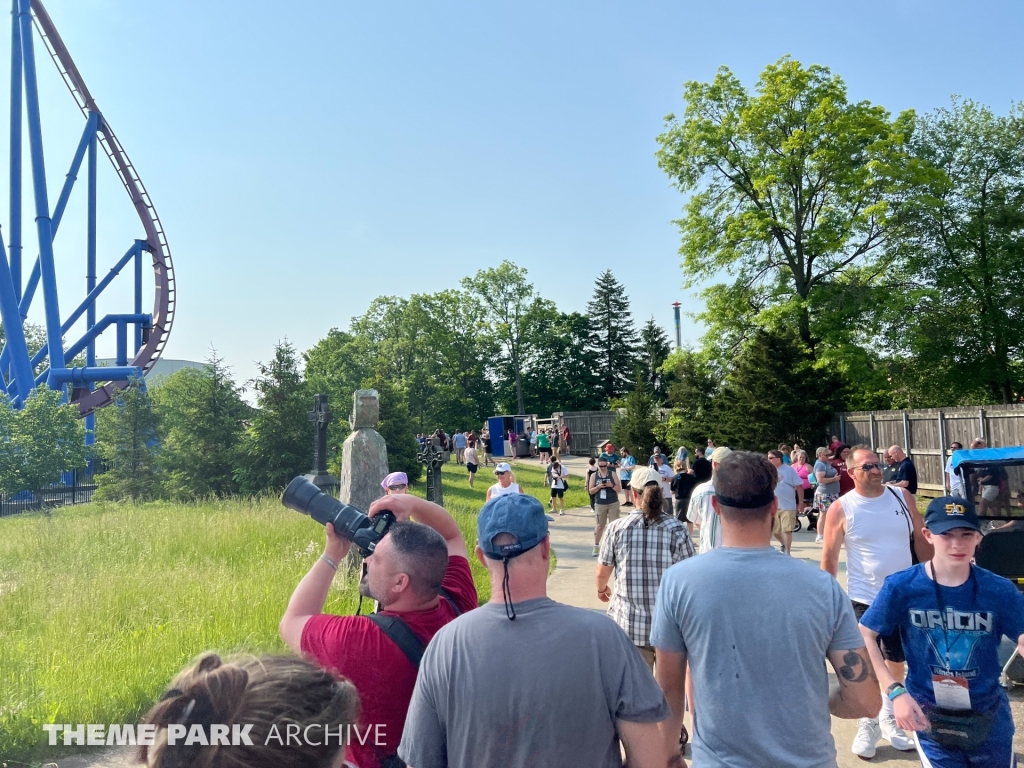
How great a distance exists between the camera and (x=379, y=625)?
7.43ft

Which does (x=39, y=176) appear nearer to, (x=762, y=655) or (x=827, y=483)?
(x=827, y=483)

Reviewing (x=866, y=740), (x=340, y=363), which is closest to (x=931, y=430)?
(x=866, y=740)

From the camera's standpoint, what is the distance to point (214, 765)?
1.22 metres

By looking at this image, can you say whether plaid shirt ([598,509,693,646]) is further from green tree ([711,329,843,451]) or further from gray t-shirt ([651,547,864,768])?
green tree ([711,329,843,451])

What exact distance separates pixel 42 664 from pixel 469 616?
5.07 meters

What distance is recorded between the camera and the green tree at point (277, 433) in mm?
19312

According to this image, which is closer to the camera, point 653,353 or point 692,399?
point 692,399

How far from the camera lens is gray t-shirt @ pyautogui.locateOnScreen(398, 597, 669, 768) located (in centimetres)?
188

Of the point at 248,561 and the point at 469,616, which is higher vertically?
the point at 469,616

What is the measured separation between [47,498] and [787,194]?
24147mm

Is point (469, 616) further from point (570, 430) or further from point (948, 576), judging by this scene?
point (570, 430)

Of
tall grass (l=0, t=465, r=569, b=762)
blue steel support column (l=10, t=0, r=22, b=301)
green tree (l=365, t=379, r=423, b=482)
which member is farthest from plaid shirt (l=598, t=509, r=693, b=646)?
blue steel support column (l=10, t=0, r=22, b=301)

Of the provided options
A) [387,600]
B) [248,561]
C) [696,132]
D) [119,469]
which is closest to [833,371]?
[696,132]

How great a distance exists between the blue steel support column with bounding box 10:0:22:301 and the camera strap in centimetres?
2708
